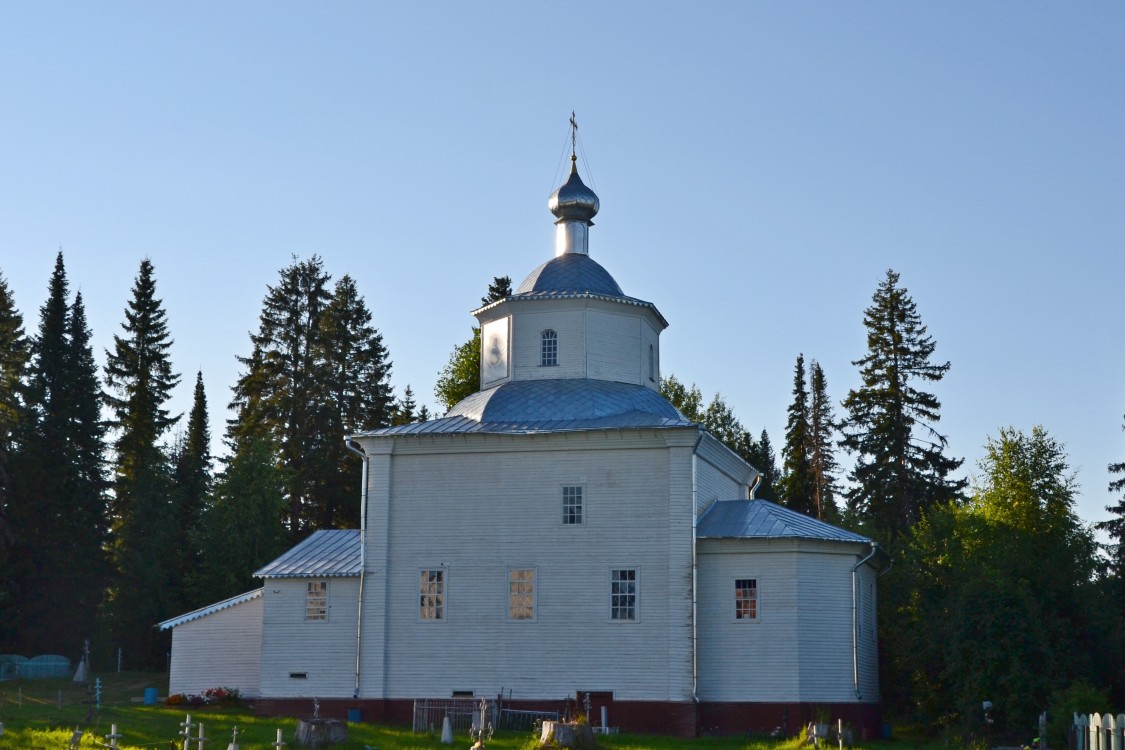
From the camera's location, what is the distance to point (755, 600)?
2959cm

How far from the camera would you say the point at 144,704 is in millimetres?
35156

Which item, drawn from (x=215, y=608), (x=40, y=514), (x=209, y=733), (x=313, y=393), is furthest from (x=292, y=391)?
(x=209, y=733)

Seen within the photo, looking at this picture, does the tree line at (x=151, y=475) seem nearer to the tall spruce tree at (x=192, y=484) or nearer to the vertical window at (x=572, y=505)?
the tall spruce tree at (x=192, y=484)

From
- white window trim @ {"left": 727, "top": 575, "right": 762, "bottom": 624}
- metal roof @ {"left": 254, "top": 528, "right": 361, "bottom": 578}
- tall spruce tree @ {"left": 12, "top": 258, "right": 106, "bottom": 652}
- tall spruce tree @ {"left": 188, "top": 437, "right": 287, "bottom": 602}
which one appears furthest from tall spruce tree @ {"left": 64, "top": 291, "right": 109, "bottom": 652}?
white window trim @ {"left": 727, "top": 575, "right": 762, "bottom": 624}

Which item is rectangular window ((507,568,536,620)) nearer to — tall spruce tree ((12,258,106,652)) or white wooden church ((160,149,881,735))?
white wooden church ((160,149,881,735))

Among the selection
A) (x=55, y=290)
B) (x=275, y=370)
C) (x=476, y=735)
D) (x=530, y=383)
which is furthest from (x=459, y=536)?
(x=55, y=290)

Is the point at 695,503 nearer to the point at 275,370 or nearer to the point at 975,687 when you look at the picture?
the point at 975,687

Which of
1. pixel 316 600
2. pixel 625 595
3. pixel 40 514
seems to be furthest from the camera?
pixel 40 514

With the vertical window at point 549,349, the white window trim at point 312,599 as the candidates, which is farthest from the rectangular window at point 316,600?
the vertical window at point 549,349

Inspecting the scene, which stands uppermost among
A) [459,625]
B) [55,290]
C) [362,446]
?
[55,290]

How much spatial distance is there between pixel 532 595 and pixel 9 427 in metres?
32.1

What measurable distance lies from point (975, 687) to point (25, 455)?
128ft

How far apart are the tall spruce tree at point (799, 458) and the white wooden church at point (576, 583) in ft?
81.6

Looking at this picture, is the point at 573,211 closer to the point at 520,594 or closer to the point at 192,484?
the point at 520,594
